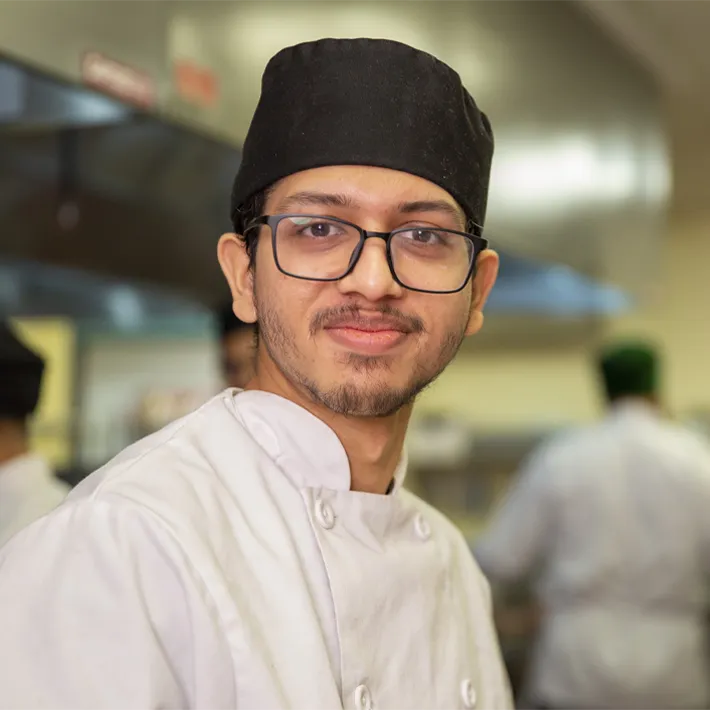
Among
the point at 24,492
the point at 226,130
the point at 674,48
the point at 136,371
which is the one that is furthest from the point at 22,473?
the point at 136,371

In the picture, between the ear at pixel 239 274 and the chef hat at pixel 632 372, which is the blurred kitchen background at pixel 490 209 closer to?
the chef hat at pixel 632 372

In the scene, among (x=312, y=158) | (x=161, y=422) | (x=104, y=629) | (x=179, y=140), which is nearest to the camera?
(x=104, y=629)

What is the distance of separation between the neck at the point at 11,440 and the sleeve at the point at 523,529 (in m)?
1.62

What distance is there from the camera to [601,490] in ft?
9.07

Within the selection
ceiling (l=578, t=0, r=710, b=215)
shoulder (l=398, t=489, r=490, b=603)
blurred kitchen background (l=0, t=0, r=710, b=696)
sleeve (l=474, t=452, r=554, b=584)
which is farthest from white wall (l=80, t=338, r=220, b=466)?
shoulder (l=398, t=489, r=490, b=603)

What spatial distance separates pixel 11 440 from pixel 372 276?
2.98ft

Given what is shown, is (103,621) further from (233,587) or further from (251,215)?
(251,215)

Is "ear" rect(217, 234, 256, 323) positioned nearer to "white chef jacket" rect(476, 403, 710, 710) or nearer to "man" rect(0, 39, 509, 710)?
"man" rect(0, 39, 509, 710)

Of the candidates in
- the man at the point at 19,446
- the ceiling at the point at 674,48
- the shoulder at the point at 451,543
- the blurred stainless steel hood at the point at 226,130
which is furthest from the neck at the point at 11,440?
the ceiling at the point at 674,48

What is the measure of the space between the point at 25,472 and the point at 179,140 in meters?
0.57

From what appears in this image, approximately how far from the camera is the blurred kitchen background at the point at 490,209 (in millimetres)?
1492

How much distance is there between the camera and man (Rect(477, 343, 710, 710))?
8.79 ft

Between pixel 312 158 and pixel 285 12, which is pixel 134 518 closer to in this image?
pixel 312 158

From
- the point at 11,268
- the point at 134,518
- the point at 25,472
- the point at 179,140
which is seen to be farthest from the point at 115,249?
the point at 134,518
